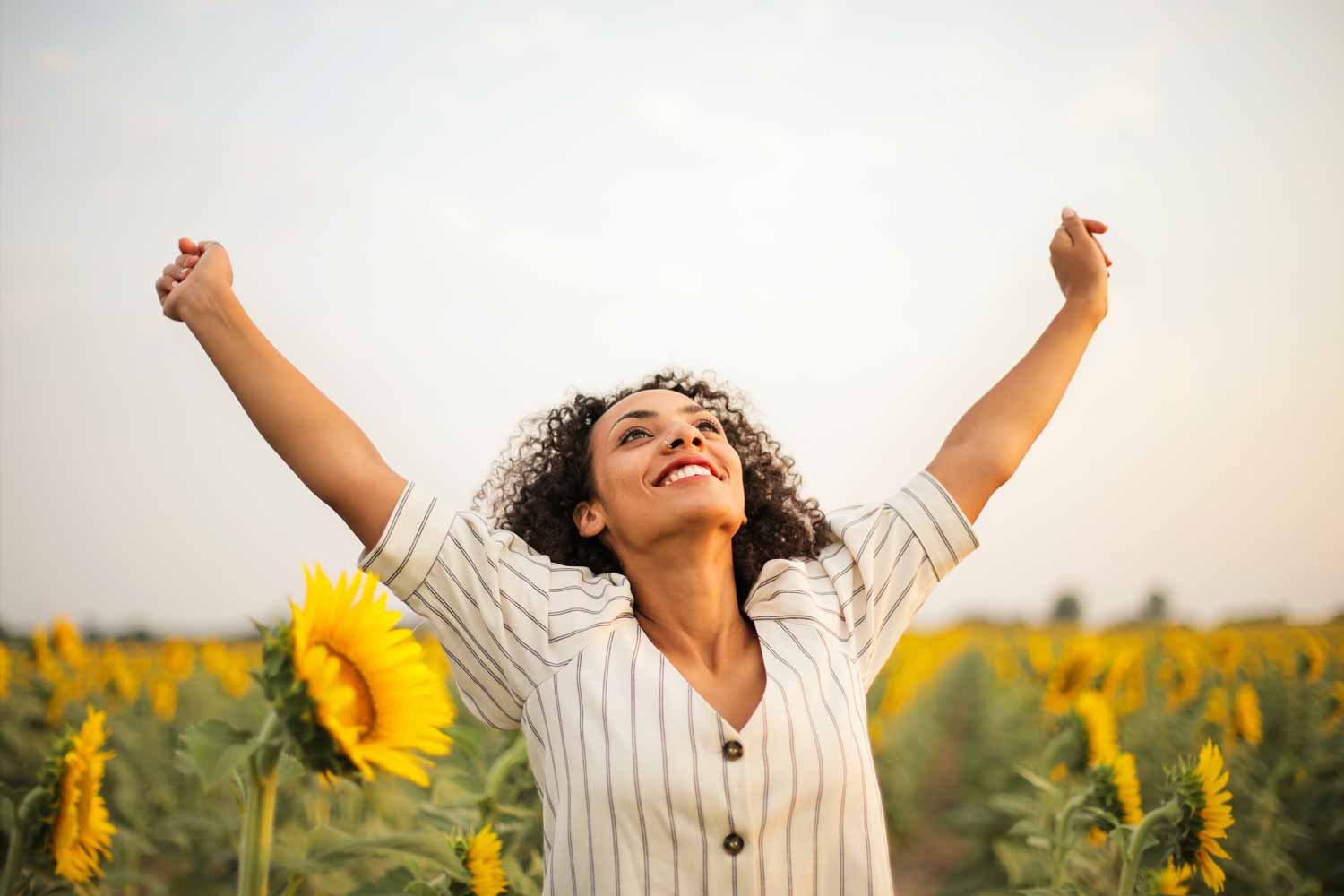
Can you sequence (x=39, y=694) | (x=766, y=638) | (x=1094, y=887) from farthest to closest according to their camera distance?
(x=39, y=694) < (x=1094, y=887) < (x=766, y=638)

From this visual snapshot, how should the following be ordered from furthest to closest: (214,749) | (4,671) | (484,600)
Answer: (4,671), (484,600), (214,749)

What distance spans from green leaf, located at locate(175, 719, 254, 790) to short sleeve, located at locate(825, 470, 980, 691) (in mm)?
1385

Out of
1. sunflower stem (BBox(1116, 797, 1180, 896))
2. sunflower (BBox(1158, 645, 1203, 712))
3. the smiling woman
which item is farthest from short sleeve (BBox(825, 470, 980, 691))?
sunflower (BBox(1158, 645, 1203, 712))

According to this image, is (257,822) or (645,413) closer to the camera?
(257,822)

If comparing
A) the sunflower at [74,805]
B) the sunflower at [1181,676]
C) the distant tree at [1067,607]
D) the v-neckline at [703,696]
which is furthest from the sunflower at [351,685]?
the distant tree at [1067,607]

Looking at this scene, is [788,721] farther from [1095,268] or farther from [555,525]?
[1095,268]

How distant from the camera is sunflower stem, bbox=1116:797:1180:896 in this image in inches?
95.3

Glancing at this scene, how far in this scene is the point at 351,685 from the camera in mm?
1374

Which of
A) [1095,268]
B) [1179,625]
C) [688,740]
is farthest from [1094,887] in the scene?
[1179,625]

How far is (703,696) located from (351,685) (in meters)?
0.84

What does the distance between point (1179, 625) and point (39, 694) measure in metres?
9.08

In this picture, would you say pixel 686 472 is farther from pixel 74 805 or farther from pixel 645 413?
pixel 74 805

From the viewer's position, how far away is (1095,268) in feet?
8.51

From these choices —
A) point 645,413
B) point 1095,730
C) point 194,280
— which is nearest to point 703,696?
point 645,413
